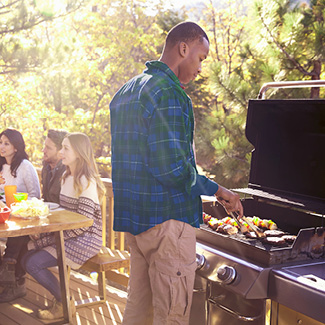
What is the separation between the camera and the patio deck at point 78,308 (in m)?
3.34

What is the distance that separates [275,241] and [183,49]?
3.04 ft

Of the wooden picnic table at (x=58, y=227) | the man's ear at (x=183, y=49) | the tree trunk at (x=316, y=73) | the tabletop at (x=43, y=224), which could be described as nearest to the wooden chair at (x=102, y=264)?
the wooden picnic table at (x=58, y=227)

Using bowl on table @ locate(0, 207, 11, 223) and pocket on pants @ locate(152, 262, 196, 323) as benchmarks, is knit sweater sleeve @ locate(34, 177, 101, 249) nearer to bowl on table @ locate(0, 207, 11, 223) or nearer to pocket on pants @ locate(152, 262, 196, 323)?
bowl on table @ locate(0, 207, 11, 223)

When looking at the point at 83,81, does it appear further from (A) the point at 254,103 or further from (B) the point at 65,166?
(A) the point at 254,103

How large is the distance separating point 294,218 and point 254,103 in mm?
656

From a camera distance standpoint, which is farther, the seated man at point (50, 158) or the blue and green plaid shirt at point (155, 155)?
the seated man at point (50, 158)

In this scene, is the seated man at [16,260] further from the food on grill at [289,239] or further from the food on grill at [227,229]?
the food on grill at [289,239]

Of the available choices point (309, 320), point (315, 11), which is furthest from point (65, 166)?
point (315, 11)

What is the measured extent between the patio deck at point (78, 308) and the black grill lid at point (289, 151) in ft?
5.36

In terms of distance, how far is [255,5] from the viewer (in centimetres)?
553

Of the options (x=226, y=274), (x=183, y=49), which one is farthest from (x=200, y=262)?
(x=183, y=49)

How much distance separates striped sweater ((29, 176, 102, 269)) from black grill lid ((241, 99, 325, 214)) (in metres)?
1.30

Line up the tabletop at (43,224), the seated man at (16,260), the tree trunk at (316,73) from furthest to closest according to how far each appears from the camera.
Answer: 1. the tree trunk at (316,73)
2. the seated man at (16,260)
3. the tabletop at (43,224)

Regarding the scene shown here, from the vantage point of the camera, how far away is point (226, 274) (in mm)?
1927
